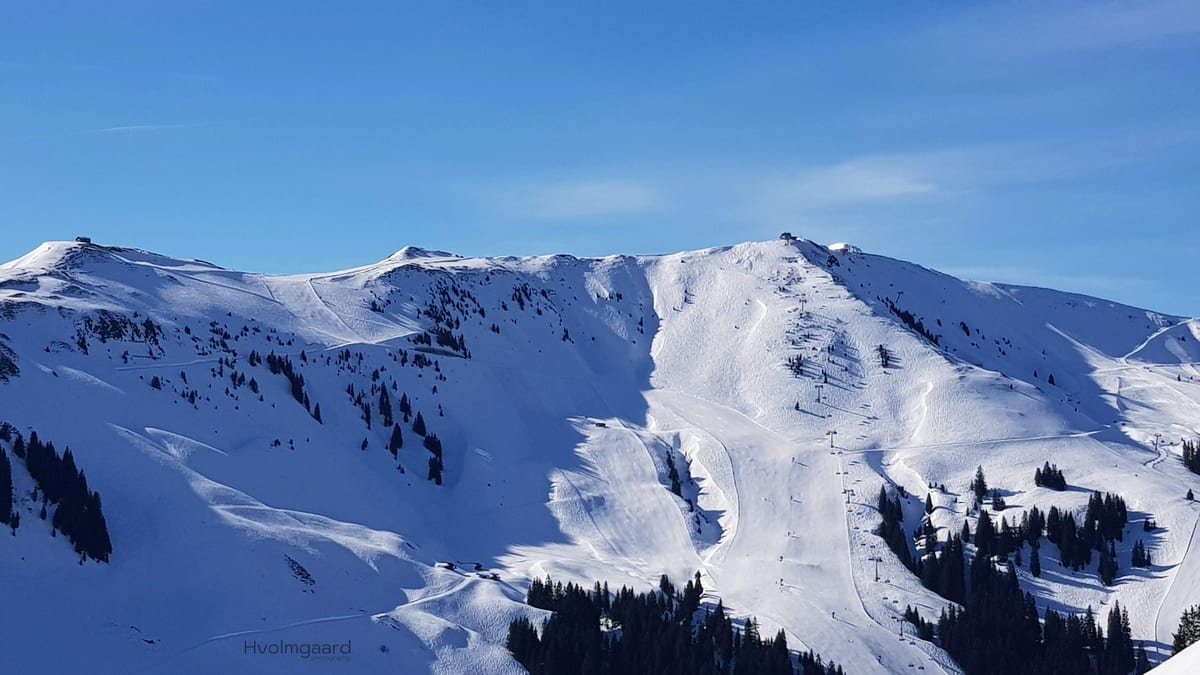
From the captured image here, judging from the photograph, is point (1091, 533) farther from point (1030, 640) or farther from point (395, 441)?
point (395, 441)

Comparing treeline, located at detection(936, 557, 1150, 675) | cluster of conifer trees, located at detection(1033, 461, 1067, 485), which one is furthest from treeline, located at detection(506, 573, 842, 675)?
cluster of conifer trees, located at detection(1033, 461, 1067, 485)

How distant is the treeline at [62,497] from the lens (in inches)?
4470

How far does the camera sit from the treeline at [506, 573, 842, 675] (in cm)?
11719

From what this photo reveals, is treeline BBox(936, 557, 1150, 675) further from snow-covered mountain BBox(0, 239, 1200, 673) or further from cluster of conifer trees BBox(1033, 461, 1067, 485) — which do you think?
cluster of conifer trees BBox(1033, 461, 1067, 485)

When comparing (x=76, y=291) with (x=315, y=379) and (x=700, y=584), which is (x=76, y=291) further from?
(x=700, y=584)

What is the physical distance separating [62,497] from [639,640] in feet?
199

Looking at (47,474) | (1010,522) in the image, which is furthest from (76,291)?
(1010,522)

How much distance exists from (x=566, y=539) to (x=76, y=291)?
8886 cm

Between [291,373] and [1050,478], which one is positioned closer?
[1050,478]

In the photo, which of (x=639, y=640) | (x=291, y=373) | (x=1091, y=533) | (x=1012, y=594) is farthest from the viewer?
(x=291, y=373)

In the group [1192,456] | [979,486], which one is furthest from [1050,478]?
[1192,456]

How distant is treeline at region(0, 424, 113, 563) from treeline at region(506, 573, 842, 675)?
139 ft

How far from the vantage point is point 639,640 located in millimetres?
122000

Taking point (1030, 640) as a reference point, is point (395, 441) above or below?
above
